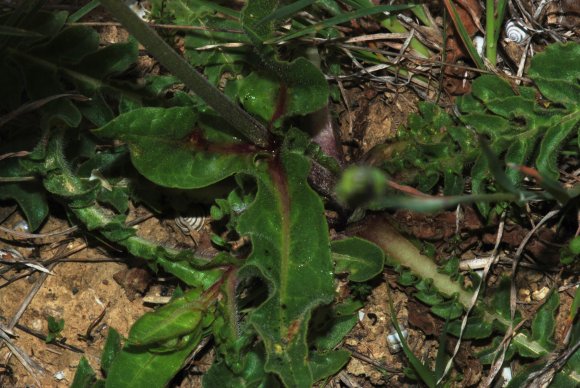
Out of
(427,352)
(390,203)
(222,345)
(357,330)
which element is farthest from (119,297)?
(390,203)

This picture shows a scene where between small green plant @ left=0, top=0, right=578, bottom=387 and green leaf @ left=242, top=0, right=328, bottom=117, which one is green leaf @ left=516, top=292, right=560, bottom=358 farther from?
green leaf @ left=242, top=0, right=328, bottom=117

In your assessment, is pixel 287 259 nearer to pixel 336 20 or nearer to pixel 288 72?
pixel 288 72

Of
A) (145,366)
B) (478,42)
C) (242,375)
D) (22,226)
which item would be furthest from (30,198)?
(478,42)

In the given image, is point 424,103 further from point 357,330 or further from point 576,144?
point 357,330

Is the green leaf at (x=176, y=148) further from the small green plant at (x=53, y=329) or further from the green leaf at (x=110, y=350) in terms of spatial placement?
the small green plant at (x=53, y=329)

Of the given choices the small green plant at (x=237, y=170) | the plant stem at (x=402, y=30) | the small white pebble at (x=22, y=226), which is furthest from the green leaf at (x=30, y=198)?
the plant stem at (x=402, y=30)

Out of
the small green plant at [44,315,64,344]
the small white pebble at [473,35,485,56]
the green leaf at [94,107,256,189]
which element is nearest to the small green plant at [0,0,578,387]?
the green leaf at [94,107,256,189]

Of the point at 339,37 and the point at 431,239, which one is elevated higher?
the point at 339,37
